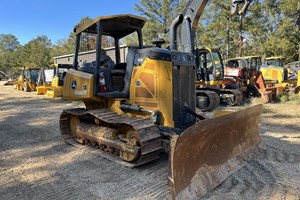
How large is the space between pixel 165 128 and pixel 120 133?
2.67 ft

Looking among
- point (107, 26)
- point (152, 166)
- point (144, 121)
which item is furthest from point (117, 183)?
point (107, 26)

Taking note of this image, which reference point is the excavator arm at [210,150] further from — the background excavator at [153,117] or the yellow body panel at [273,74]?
the yellow body panel at [273,74]

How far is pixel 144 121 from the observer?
441 centimetres

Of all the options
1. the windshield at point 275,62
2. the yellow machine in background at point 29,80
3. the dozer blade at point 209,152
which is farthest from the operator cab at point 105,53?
the yellow machine in background at point 29,80

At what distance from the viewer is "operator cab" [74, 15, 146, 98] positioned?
498cm

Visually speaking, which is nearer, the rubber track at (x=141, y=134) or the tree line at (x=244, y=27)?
the rubber track at (x=141, y=134)

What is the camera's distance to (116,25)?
5.36m

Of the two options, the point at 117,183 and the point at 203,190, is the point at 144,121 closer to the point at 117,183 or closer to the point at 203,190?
the point at 117,183

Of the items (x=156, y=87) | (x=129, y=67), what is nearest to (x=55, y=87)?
(x=129, y=67)

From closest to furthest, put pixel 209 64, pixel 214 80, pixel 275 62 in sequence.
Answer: pixel 214 80 < pixel 209 64 < pixel 275 62

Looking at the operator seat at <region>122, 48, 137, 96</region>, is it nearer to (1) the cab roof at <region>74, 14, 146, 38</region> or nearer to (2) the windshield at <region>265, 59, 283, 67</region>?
(1) the cab roof at <region>74, 14, 146, 38</region>

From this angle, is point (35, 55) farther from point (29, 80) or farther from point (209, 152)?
point (209, 152)

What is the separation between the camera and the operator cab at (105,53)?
16.3ft

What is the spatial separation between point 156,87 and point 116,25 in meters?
1.65
